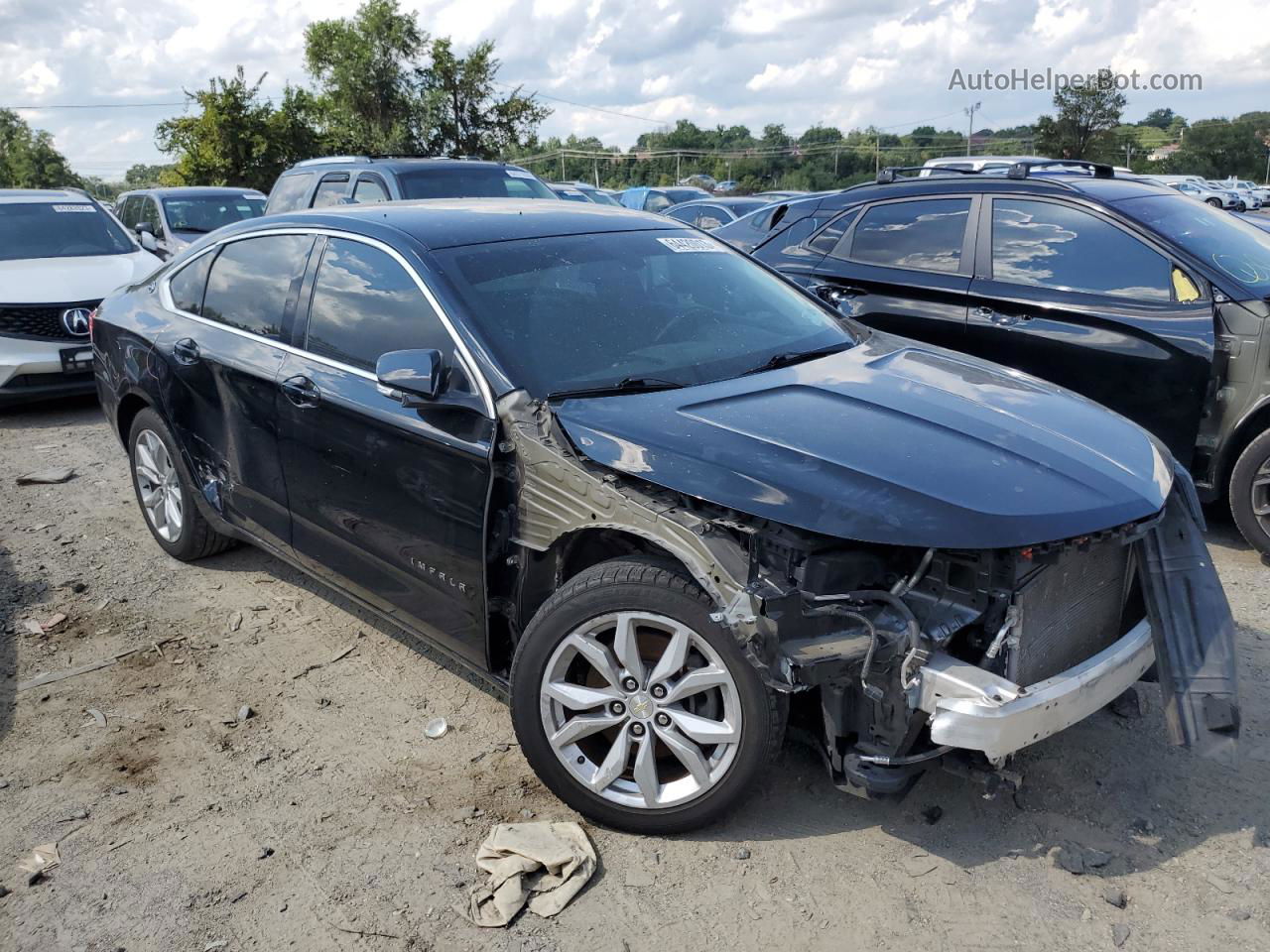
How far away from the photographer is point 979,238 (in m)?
5.83

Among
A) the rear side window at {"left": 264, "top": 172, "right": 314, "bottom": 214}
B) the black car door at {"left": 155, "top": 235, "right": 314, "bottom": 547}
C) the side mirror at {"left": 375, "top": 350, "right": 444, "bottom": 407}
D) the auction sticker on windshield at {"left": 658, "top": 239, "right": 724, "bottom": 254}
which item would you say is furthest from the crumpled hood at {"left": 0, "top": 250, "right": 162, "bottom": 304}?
the side mirror at {"left": 375, "top": 350, "right": 444, "bottom": 407}

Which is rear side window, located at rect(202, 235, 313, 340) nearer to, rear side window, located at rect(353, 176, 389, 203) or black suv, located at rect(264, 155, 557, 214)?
black suv, located at rect(264, 155, 557, 214)

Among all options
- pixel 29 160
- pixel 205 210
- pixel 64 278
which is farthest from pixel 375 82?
pixel 29 160

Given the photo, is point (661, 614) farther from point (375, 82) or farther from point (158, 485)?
point (375, 82)

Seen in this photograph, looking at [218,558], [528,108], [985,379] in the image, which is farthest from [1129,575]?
[528,108]

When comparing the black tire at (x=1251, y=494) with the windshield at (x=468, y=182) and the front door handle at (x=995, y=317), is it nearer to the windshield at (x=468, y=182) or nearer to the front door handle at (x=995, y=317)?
the front door handle at (x=995, y=317)

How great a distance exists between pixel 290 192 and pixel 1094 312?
8113 mm

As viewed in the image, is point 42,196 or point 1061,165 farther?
point 42,196

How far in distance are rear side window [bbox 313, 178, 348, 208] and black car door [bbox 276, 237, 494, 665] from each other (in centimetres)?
622

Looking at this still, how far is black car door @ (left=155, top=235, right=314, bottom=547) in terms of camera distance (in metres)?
4.02

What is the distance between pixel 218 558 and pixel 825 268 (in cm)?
397

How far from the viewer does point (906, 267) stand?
6.11m

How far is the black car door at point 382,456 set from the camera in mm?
3223

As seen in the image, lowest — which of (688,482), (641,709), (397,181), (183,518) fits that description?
(183,518)
